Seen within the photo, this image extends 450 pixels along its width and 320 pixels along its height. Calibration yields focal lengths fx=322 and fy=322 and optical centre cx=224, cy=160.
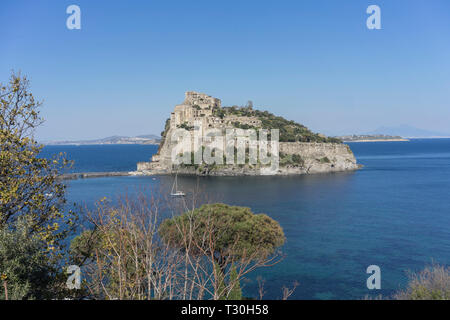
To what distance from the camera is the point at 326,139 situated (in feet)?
286

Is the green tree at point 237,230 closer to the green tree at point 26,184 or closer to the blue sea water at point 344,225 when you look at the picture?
the blue sea water at point 344,225

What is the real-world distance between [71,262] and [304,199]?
1504 inches

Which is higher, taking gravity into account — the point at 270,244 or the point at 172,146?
the point at 172,146

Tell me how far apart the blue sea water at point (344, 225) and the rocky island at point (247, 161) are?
10016 mm

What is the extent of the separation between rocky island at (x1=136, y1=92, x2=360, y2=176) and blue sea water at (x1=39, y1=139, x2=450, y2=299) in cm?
1002

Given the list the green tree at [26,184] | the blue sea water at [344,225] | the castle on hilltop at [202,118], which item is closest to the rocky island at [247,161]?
the castle on hilltop at [202,118]

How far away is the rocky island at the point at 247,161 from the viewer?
73250 millimetres

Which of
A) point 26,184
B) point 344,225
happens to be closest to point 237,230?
point 26,184

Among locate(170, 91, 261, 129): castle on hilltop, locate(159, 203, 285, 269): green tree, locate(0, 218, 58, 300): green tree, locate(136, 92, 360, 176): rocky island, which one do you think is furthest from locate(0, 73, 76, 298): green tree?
locate(170, 91, 261, 129): castle on hilltop

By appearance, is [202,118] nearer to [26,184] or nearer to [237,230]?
[237,230]

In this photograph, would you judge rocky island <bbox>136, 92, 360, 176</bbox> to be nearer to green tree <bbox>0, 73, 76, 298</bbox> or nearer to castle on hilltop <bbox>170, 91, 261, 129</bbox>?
castle on hilltop <bbox>170, 91, 261, 129</bbox>
